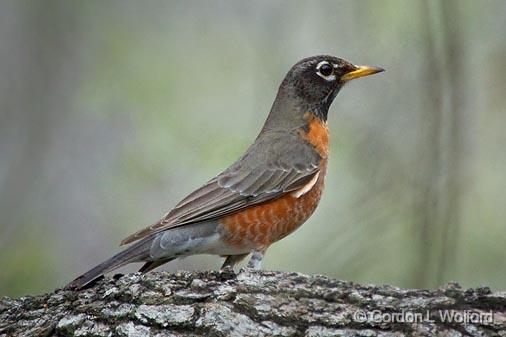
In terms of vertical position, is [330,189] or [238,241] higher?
[330,189]

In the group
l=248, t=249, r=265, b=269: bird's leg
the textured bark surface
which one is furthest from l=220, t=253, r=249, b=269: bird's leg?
the textured bark surface

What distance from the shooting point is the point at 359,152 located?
6184 millimetres

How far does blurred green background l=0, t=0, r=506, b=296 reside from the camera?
18.8 feet

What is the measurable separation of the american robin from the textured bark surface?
693 millimetres

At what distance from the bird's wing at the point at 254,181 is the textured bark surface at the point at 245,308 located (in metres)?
1.14

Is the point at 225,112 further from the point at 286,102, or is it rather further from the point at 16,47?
the point at 16,47

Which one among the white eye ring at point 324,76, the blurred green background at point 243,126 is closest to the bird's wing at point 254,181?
the blurred green background at point 243,126

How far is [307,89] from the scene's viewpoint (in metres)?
7.32

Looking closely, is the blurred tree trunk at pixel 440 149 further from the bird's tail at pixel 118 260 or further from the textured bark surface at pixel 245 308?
the bird's tail at pixel 118 260

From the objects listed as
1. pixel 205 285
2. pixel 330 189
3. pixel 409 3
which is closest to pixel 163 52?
pixel 330 189

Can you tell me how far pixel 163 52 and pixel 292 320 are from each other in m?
4.54

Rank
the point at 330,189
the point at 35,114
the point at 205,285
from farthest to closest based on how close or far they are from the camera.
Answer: the point at 330,189, the point at 35,114, the point at 205,285

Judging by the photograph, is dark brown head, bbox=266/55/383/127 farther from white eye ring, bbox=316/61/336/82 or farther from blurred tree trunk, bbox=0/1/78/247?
blurred tree trunk, bbox=0/1/78/247

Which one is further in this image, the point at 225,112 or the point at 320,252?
the point at 225,112
